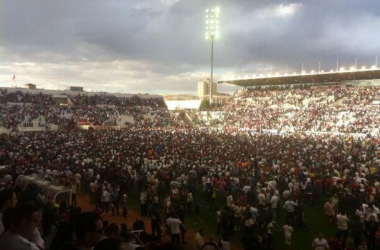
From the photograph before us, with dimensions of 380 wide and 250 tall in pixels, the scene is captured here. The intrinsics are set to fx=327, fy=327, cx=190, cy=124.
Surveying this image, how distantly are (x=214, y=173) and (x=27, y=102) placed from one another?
1463 inches

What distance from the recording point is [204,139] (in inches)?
1086

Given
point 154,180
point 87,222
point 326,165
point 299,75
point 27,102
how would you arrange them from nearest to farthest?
point 87,222, point 154,180, point 326,165, point 27,102, point 299,75

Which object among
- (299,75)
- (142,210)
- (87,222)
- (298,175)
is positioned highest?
(299,75)

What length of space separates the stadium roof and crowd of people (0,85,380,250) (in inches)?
1007

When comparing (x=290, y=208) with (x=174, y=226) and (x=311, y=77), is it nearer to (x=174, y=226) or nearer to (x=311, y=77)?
(x=174, y=226)

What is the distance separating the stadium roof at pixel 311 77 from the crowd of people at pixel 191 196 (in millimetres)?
25586

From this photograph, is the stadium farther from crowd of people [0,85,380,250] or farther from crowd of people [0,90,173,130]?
crowd of people [0,90,173,130]

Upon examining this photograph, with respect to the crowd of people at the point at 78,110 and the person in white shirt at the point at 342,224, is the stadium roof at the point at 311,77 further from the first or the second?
the person in white shirt at the point at 342,224

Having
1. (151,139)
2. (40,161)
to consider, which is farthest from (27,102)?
(40,161)

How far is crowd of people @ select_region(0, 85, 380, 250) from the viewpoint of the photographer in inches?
181

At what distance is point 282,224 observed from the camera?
35.6 feet

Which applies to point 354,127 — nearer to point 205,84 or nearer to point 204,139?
point 204,139

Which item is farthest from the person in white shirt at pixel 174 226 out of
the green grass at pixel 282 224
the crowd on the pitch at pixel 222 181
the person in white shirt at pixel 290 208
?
the person in white shirt at pixel 290 208

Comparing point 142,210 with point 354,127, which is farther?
point 354,127
